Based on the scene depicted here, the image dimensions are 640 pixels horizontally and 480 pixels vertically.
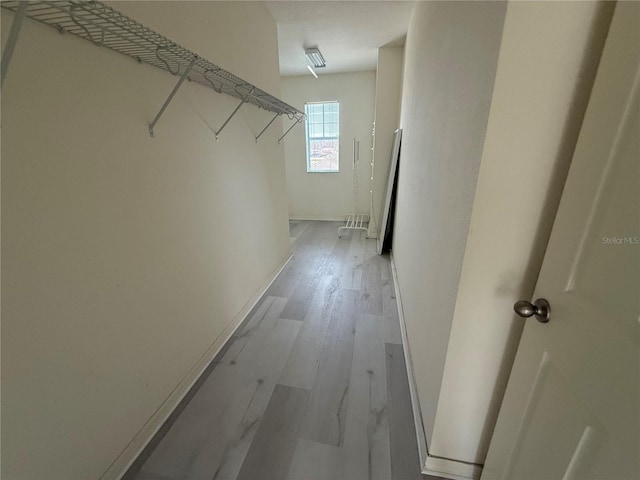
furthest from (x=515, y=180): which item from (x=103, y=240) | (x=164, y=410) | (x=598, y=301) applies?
(x=164, y=410)

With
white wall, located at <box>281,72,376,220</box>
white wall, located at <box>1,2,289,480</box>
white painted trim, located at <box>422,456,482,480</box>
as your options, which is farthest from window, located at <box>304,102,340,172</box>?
white painted trim, located at <box>422,456,482,480</box>

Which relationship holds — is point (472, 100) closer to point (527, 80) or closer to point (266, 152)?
point (527, 80)

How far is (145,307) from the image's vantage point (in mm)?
1316

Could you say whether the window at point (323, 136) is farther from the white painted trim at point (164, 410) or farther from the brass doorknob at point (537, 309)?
the brass doorknob at point (537, 309)

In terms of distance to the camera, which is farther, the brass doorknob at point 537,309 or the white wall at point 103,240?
the white wall at point 103,240

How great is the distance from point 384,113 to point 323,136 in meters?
1.51

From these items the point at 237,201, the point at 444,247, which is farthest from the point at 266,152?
the point at 444,247

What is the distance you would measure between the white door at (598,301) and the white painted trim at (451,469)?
1.50ft

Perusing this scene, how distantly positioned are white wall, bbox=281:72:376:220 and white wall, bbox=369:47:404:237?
0.93 metres

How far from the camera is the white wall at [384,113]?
11.8 feet

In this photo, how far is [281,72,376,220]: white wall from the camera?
464 cm

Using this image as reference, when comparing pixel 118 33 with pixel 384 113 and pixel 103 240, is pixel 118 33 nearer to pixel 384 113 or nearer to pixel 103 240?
pixel 103 240

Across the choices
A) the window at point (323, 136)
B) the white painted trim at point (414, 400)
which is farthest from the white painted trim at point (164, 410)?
the window at point (323, 136)

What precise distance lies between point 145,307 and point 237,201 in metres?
1.07
